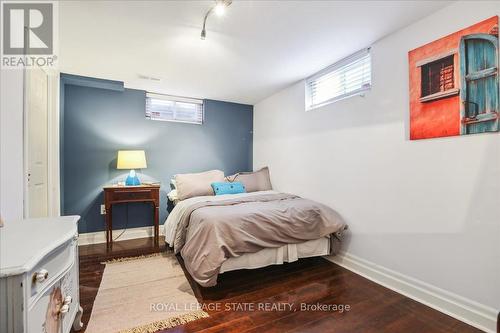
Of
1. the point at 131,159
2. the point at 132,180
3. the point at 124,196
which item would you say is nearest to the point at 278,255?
the point at 124,196

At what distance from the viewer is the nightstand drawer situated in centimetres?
304

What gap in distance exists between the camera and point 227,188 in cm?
349

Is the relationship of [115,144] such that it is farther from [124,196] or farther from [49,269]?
[49,269]

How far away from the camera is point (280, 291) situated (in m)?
2.06

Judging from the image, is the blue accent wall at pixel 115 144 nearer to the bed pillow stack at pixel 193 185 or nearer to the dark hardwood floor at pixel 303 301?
the bed pillow stack at pixel 193 185

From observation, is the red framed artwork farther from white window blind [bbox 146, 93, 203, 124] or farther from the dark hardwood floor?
white window blind [bbox 146, 93, 203, 124]

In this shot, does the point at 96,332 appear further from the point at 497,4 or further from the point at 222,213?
the point at 497,4

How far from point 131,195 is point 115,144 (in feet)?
2.88

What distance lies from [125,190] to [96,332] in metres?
1.86

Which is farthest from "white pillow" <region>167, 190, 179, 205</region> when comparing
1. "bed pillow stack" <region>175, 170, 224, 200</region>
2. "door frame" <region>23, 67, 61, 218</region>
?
"door frame" <region>23, 67, 61, 218</region>

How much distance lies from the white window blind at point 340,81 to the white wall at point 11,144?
2899 millimetres

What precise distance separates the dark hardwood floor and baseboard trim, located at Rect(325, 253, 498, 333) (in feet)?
0.20

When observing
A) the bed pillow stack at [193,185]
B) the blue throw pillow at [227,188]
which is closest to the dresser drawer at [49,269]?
the bed pillow stack at [193,185]

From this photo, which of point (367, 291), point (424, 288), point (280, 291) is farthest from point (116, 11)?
point (424, 288)
